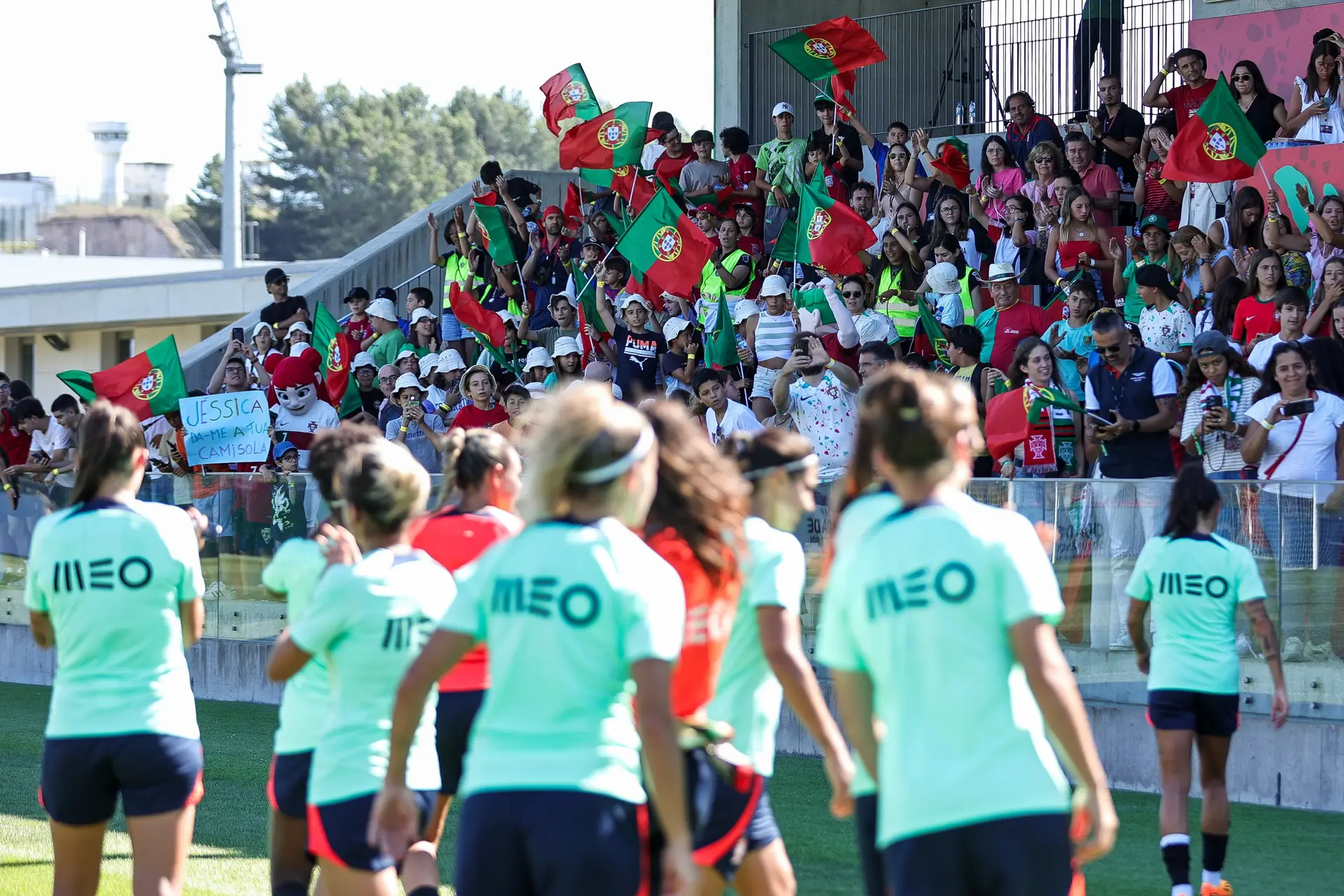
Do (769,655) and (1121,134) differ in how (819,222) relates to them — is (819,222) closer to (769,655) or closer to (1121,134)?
(1121,134)

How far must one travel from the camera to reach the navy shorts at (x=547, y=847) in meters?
3.82

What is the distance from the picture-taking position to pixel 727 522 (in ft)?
15.1

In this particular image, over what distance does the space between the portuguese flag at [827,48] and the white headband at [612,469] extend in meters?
14.7

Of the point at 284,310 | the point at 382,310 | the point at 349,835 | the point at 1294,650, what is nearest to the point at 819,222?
the point at 382,310

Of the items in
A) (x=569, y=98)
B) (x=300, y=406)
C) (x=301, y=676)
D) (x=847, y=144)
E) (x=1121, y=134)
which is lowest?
(x=301, y=676)

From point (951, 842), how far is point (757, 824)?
138cm

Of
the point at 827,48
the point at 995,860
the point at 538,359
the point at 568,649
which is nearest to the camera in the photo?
the point at 995,860

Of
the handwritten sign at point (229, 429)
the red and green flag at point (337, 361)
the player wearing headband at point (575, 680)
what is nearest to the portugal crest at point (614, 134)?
the red and green flag at point (337, 361)

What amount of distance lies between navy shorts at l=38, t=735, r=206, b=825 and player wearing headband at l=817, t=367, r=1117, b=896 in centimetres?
250

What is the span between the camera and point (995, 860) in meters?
3.73

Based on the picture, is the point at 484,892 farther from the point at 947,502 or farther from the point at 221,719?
the point at 221,719

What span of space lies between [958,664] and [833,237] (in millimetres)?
11962

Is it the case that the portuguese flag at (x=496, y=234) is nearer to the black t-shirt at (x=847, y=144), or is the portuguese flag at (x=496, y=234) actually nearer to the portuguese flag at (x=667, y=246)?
the portuguese flag at (x=667, y=246)

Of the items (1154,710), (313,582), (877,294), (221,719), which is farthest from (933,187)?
(313,582)
